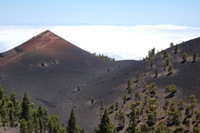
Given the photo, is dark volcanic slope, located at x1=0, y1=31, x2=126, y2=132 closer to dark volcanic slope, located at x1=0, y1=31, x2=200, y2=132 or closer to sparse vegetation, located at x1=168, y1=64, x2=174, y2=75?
dark volcanic slope, located at x1=0, y1=31, x2=200, y2=132

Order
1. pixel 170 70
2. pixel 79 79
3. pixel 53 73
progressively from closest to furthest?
pixel 170 70, pixel 79 79, pixel 53 73

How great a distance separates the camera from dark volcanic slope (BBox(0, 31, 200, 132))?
3334 inches

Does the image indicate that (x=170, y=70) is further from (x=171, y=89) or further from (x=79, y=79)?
(x=79, y=79)

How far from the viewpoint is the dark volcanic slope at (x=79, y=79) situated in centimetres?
8469

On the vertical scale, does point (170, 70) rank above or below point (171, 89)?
above

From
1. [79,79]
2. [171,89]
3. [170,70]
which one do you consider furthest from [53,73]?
[171,89]

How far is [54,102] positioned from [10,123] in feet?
121

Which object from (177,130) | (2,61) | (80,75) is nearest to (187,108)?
(177,130)

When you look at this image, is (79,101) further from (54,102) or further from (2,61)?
(2,61)

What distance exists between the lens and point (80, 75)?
126 m

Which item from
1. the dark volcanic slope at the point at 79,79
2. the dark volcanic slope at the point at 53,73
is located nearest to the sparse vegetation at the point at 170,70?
the dark volcanic slope at the point at 79,79

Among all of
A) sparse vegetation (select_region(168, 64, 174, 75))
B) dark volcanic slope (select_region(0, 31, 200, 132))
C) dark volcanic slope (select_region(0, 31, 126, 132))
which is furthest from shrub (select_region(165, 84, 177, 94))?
dark volcanic slope (select_region(0, 31, 126, 132))

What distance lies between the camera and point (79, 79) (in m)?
120

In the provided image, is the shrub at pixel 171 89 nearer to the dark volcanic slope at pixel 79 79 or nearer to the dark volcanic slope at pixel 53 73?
the dark volcanic slope at pixel 79 79
